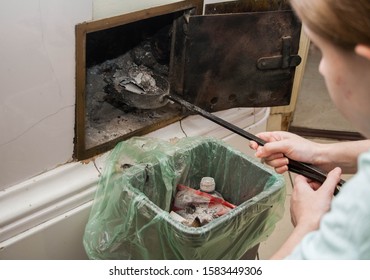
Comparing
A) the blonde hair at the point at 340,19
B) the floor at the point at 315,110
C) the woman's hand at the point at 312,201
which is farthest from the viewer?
the floor at the point at 315,110

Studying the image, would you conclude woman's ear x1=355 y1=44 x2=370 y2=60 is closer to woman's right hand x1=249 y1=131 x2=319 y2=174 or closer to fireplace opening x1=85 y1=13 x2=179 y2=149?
woman's right hand x1=249 y1=131 x2=319 y2=174

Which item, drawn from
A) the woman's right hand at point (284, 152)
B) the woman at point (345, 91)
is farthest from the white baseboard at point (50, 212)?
the woman at point (345, 91)

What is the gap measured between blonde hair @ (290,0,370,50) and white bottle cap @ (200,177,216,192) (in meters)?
0.76

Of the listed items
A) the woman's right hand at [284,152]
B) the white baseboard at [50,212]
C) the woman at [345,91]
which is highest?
the woman at [345,91]

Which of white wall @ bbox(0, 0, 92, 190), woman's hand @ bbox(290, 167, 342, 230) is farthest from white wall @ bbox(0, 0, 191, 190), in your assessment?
woman's hand @ bbox(290, 167, 342, 230)

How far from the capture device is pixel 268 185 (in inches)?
49.1

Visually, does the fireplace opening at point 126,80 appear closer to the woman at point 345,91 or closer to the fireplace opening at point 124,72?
the fireplace opening at point 124,72

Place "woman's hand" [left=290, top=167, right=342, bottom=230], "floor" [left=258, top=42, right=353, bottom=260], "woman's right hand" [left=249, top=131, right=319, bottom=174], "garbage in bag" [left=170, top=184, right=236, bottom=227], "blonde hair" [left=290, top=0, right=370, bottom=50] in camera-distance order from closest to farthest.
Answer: "blonde hair" [left=290, top=0, right=370, bottom=50], "woman's hand" [left=290, top=167, right=342, bottom=230], "woman's right hand" [left=249, top=131, right=319, bottom=174], "garbage in bag" [left=170, top=184, right=236, bottom=227], "floor" [left=258, top=42, right=353, bottom=260]

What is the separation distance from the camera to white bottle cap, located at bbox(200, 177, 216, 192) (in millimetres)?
1331

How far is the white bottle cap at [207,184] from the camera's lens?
133cm

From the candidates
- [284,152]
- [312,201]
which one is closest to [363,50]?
[312,201]

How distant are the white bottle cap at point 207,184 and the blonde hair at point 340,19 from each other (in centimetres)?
76

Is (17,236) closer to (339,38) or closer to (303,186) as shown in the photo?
(303,186)

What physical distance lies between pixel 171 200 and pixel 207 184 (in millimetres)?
102
